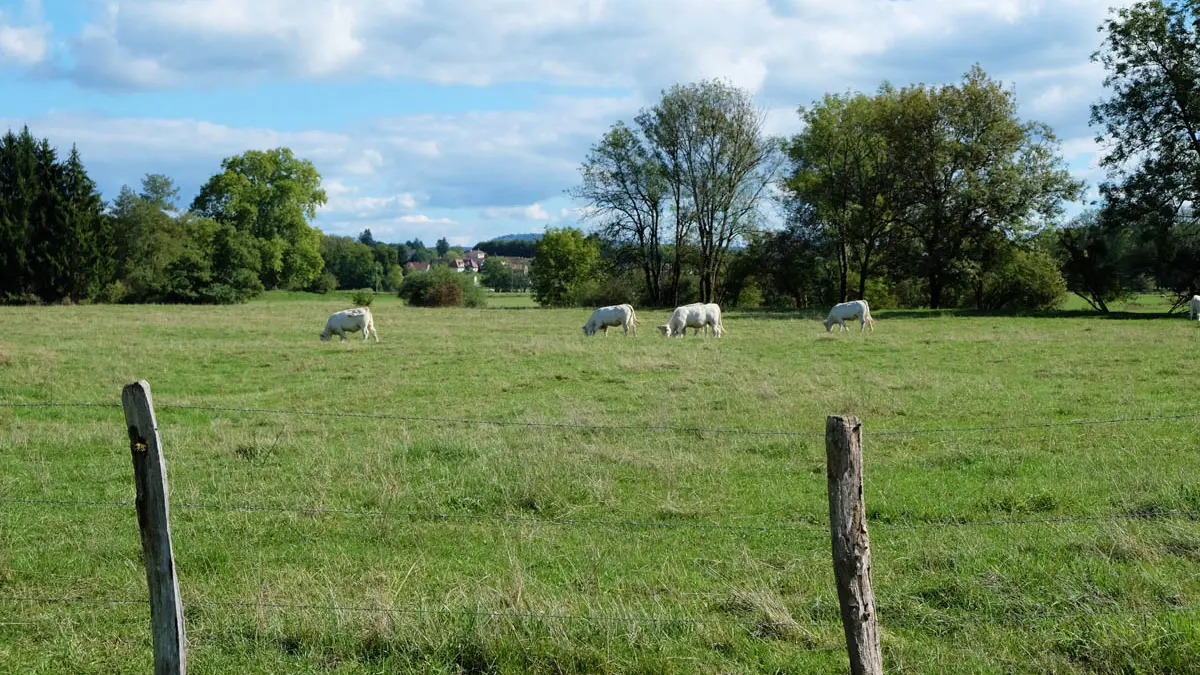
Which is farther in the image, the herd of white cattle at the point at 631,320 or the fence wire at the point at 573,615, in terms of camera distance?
the herd of white cattle at the point at 631,320

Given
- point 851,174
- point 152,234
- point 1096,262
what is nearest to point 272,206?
point 152,234

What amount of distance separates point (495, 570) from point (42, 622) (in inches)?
115

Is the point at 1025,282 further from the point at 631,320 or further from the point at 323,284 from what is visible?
the point at 323,284

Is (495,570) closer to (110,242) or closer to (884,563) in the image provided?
(884,563)

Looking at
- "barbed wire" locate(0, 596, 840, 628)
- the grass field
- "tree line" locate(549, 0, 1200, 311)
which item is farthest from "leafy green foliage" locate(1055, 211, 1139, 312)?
"barbed wire" locate(0, 596, 840, 628)

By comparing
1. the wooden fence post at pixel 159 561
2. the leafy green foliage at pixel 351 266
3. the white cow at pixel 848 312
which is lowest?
the wooden fence post at pixel 159 561

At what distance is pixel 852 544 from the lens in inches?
173

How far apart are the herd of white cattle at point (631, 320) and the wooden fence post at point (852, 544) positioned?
27.0 meters

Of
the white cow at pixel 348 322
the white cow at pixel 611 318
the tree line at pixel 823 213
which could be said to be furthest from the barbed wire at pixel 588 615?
the tree line at pixel 823 213

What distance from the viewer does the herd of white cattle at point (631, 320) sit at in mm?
30500

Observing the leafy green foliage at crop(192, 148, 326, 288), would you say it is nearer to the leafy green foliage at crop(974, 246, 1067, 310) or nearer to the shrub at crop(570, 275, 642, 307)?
the shrub at crop(570, 275, 642, 307)

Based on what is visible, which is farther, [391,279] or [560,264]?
[391,279]

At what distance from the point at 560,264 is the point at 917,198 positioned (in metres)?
37.6

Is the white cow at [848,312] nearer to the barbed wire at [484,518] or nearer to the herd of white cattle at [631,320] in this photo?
the herd of white cattle at [631,320]
